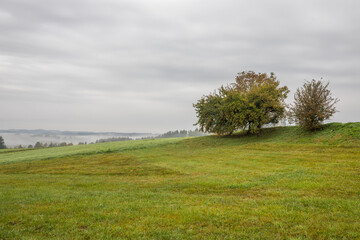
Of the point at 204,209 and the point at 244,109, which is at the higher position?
the point at 244,109

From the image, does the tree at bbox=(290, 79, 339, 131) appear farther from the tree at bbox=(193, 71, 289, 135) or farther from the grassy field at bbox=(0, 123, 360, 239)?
the grassy field at bbox=(0, 123, 360, 239)

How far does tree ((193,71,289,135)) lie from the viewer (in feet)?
118

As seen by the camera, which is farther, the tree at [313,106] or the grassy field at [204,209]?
the tree at [313,106]

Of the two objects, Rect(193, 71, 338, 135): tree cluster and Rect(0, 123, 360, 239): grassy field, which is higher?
Rect(193, 71, 338, 135): tree cluster

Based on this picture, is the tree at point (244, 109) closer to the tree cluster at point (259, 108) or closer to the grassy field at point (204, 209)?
the tree cluster at point (259, 108)

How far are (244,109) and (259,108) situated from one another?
2.54m

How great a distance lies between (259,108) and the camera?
120 feet

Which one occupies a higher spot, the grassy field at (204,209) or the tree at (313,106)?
the tree at (313,106)

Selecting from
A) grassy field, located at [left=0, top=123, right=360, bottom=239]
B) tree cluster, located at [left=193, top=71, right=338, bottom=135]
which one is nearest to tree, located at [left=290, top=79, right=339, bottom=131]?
tree cluster, located at [left=193, top=71, right=338, bottom=135]

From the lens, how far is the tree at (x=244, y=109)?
35.9 metres

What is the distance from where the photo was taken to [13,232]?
669 centimetres

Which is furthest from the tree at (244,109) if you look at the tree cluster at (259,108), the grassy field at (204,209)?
the grassy field at (204,209)

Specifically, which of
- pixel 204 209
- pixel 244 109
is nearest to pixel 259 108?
pixel 244 109

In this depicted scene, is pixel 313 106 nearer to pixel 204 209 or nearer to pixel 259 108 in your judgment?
pixel 259 108
